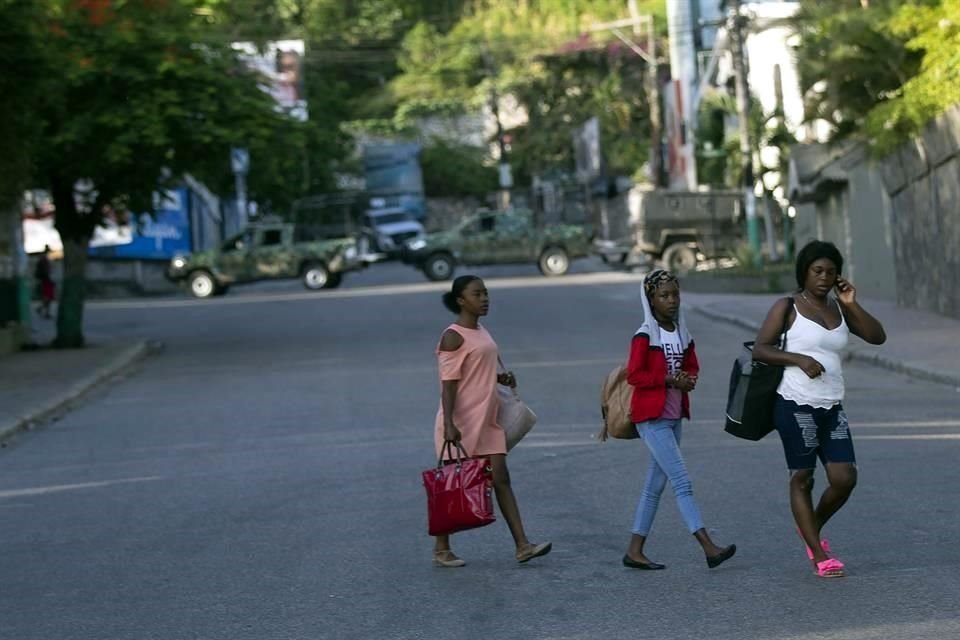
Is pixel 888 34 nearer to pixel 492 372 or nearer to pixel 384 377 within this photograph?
pixel 384 377

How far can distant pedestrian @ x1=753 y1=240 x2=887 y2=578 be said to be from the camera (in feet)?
25.3

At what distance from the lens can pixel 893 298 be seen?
3064 cm

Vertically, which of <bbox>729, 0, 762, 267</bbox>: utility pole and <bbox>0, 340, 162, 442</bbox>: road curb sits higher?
<bbox>729, 0, 762, 267</bbox>: utility pole

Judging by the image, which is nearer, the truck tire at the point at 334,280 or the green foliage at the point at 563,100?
the truck tire at the point at 334,280

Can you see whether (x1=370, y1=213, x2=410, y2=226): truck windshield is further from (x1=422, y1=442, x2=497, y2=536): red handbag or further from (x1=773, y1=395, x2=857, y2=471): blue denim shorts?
(x1=773, y1=395, x2=857, y2=471): blue denim shorts

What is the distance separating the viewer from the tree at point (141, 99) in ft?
83.4

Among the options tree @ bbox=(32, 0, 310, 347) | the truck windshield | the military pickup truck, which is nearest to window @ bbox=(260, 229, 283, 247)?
the military pickup truck

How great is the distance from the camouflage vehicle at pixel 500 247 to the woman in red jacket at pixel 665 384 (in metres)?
39.6

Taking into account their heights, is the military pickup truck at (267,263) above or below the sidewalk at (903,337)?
above

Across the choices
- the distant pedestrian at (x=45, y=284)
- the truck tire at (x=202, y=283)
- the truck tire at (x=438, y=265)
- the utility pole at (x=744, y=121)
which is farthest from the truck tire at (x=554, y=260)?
the distant pedestrian at (x=45, y=284)

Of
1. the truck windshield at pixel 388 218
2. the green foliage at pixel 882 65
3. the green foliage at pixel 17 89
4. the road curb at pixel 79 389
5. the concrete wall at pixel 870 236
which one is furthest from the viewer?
the truck windshield at pixel 388 218

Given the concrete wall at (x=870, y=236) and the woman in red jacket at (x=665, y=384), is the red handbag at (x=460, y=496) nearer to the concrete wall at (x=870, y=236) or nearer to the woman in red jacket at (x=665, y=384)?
the woman in red jacket at (x=665, y=384)

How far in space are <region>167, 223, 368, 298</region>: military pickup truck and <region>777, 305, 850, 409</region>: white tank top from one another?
132 feet

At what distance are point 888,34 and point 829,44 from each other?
5.23 feet
